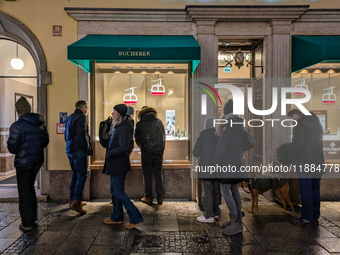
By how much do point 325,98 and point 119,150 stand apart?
202 inches

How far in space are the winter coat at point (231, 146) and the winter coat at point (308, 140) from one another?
1243 millimetres

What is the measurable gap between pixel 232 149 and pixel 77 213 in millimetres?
3292

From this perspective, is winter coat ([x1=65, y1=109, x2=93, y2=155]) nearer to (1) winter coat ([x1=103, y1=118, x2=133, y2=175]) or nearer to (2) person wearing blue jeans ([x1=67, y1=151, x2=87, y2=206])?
(2) person wearing blue jeans ([x1=67, y1=151, x2=87, y2=206])

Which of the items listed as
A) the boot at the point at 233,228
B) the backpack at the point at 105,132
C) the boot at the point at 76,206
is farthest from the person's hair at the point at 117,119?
the boot at the point at 233,228

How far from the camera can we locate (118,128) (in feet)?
13.4

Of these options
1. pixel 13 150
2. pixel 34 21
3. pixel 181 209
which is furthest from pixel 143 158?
pixel 34 21

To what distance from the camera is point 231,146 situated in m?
4.07

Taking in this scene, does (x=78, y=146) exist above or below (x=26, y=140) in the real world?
below

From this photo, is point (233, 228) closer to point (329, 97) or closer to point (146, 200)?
point (146, 200)

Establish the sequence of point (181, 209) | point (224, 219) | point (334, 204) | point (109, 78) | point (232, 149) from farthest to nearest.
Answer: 1. point (109, 78)
2. point (334, 204)
3. point (181, 209)
4. point (224, 219)
5. point (232, 149)

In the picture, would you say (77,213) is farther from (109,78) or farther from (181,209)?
(109,78)

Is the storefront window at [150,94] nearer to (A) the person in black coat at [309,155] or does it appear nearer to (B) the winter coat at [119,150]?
(B) the winter coat at [119,150]

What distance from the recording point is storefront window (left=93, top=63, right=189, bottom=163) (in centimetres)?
632

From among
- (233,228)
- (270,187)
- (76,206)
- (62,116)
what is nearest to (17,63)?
(62,116)
